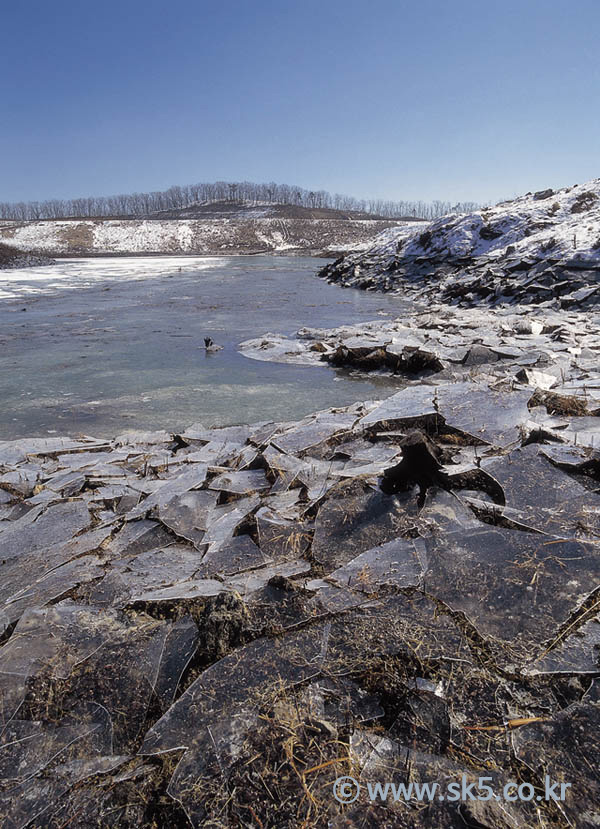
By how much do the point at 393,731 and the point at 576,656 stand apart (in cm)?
78

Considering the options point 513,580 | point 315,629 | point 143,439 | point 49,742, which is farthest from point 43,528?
point 513,580

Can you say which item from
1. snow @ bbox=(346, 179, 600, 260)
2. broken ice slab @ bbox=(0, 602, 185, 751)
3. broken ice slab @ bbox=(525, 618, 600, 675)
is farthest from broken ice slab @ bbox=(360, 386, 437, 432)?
snow @ bbox=(346, 179, 600, 260)

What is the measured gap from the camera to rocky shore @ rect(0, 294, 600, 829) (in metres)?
1.39

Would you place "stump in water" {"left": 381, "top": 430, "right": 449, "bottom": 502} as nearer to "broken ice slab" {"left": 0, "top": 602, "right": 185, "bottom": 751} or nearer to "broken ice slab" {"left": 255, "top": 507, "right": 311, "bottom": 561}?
"broken ice slab" {"left": 255, "top": 507, "right": 311, "bottom": 561}

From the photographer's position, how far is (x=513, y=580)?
6.91 ft

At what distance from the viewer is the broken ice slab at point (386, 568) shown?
219 cm

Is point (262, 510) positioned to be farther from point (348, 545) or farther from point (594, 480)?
point (594, 480)

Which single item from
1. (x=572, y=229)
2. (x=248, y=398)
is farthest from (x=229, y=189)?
(x=248, y=398)

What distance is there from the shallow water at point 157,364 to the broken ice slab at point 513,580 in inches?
146

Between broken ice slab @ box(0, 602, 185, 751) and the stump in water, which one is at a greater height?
the stump in water

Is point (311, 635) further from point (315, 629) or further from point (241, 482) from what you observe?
point (241, 482)

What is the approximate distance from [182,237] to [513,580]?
7098cm

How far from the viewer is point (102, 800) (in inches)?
55.1

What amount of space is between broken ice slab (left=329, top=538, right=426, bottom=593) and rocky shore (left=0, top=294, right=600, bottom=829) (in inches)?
0.5
